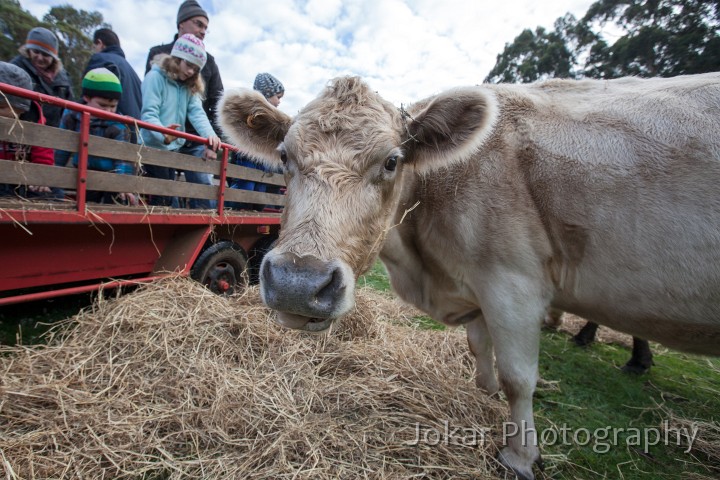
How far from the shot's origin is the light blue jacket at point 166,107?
4562mm

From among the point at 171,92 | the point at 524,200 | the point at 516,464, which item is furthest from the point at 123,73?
the point at 516,464

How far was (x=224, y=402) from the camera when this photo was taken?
2699 mm

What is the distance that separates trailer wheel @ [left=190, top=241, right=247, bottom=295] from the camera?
4.34m

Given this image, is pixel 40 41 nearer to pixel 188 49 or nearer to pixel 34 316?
pixel 188 49

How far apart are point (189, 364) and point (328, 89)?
2.44m

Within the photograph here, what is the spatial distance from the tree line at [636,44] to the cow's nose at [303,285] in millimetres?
23581

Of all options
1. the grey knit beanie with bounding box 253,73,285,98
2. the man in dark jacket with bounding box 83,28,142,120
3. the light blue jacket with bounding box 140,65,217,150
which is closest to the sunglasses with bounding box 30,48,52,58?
the man in dark jacket with bounding box 83,28,142,120

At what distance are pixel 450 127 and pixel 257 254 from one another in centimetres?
404

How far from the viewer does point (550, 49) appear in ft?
103

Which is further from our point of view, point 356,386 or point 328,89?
point 356,386

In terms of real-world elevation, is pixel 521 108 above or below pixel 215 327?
above

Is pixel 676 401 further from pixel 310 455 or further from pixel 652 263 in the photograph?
pixel 310 455

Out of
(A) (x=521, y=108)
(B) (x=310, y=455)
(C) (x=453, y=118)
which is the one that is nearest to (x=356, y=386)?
(B) (x=310, y=455)

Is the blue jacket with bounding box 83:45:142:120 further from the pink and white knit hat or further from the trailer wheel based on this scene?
the trailer wheel
